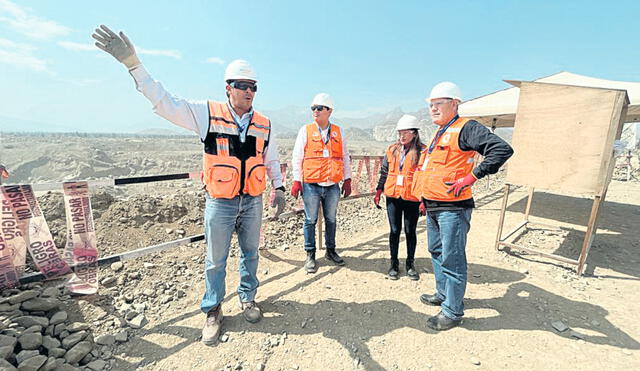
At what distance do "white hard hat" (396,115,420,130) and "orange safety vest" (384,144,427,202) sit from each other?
0.99 feet

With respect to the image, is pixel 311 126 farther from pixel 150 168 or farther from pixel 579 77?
pixel 150 168

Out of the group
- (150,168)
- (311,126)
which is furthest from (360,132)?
(311,126)

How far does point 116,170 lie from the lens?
17891 millimetres

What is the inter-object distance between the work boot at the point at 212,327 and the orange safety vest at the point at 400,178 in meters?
2.36

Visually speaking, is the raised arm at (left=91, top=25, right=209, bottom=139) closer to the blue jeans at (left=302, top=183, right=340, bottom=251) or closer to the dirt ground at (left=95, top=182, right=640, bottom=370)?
the blue jeans at (left=302, top=183, right=340, bottom=251)

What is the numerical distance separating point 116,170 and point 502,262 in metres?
20.9

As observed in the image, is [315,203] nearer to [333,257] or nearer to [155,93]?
[333,257]

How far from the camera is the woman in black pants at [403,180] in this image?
346 centimetres

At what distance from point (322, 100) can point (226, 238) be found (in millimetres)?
2130

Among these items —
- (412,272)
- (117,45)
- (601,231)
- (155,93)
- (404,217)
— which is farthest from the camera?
(601,231)

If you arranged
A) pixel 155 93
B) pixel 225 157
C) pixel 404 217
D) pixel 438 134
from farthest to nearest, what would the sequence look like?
pixel 404 217 → pixel 438 134 → pixel 225 157 → pixel 155 93

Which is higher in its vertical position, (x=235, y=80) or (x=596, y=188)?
(x=235, y=80)

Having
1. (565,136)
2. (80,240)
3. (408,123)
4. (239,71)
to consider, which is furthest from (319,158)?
(565,136)

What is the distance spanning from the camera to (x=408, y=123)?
11.4ft
